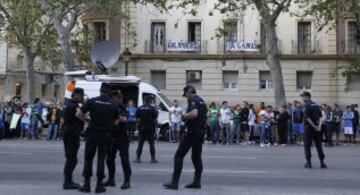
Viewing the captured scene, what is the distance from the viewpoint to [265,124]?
84.9 feet

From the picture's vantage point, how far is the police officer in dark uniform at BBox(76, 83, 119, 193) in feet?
35.3

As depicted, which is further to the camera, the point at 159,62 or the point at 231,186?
the point at 159,62

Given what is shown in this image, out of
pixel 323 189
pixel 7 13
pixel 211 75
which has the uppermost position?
pixel 7 13

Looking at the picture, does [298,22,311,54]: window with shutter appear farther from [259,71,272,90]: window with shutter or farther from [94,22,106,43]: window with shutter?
[94,22,106,43]: window with shutter

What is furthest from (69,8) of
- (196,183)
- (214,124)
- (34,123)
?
(196,183)

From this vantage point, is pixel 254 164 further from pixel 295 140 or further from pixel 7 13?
pixel 7 13

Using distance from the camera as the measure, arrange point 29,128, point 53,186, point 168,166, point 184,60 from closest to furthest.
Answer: point 53,186 → point 168,166 → point 29,128 → point 184,60

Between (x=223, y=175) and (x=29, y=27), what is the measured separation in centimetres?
2838

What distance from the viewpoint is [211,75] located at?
4075 cm

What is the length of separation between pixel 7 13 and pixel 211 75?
13.4 m

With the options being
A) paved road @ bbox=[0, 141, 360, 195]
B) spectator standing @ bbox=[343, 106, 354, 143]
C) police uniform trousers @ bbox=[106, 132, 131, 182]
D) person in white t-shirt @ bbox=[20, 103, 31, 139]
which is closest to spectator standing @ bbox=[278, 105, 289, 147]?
spectator standing @ bbox=[343, 106, 354, 143]

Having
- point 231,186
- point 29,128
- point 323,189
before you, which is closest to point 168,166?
point 231,186

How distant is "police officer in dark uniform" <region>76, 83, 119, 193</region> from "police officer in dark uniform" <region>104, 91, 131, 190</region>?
624 mm

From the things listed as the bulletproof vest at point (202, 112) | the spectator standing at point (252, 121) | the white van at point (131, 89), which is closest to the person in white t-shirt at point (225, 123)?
the spectator standing at point (252, 121)
